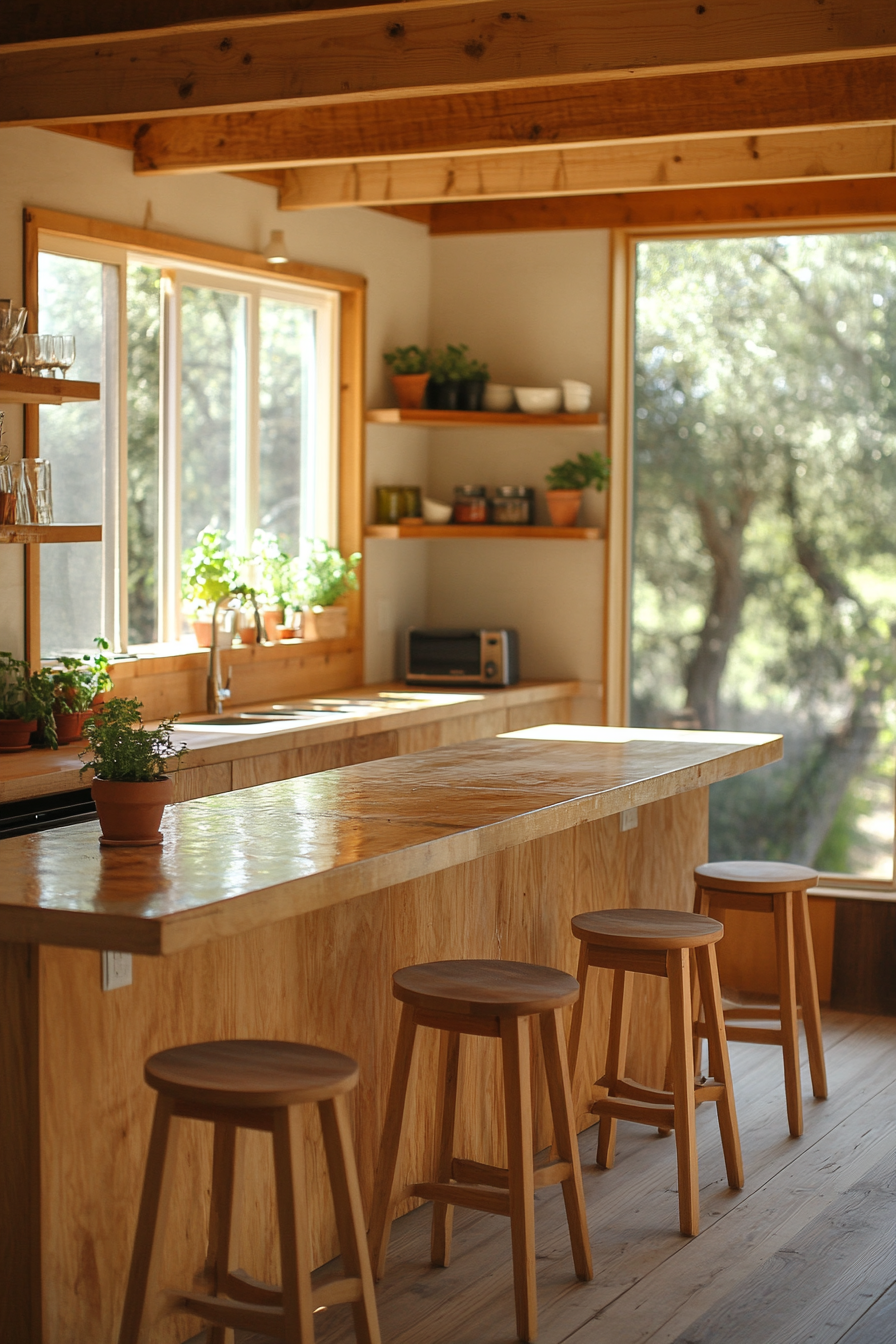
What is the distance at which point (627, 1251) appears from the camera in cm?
328

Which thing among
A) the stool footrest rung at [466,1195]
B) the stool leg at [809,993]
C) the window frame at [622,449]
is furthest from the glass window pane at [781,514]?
the stool footrest rung at [466,1195]

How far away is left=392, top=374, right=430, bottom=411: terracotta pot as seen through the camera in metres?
6.06

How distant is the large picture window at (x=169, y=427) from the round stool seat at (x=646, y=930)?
81.3 inches

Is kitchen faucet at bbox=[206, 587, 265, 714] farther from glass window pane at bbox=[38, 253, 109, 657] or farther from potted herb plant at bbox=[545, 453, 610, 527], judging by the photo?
potted herb plant at bbox=[545, 453, 610, 527]

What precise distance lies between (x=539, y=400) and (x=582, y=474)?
0.35 meters

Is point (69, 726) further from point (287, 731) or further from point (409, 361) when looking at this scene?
point (409, 361)

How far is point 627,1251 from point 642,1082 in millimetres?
1003

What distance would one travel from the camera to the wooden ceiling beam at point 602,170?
4.84m

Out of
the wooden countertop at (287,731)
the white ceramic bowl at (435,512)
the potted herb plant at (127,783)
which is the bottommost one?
the wooden countertop at (287,731)

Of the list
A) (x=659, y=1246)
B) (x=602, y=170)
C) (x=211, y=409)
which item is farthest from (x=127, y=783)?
(x=602, y=170)

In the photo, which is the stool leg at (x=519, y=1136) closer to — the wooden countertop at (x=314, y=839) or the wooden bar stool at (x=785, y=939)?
the wooden countertop at (x=314, y=839)

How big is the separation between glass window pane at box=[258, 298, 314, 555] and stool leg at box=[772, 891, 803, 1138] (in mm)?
2534

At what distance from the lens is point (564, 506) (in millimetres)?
6047

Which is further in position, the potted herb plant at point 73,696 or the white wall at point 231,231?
the white wall at point 231,231
